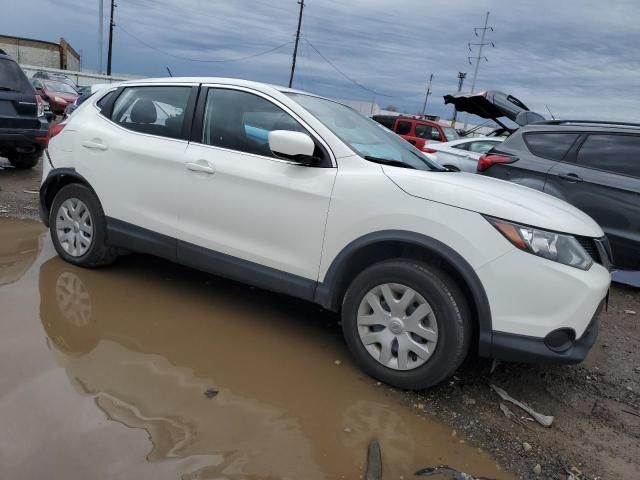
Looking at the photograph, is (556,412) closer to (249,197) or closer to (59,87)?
(249,197)

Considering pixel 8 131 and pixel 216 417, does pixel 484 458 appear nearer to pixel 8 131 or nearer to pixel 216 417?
pixel 216 417

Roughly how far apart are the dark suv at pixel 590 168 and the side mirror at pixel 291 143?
3425mm

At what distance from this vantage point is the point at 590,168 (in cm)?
551

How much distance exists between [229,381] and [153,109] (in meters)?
2.29

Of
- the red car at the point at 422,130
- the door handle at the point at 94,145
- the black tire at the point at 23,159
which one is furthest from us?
the red car at the point at 422,130

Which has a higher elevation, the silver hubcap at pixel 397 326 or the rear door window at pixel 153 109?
the rear door window at pixel 153 109

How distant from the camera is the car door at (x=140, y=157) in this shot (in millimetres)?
3938

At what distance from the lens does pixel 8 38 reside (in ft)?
143

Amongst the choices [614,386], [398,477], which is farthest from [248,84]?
[614,386]

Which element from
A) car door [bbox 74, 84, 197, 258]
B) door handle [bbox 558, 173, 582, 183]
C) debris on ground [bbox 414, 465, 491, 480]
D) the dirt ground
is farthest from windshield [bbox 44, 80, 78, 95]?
debris on ground [bbox 414, 465, 491, 480]

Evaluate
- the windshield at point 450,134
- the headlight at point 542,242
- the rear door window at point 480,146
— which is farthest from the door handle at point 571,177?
the windshield at point 450,134

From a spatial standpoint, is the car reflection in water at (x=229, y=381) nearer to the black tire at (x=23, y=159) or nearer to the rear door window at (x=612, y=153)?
the rear door window at (x=612, y=153)

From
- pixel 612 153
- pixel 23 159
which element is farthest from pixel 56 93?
pixel 612 153

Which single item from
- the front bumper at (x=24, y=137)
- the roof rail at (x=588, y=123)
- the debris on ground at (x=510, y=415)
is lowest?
the debris on ground at (x=510, y=415)
